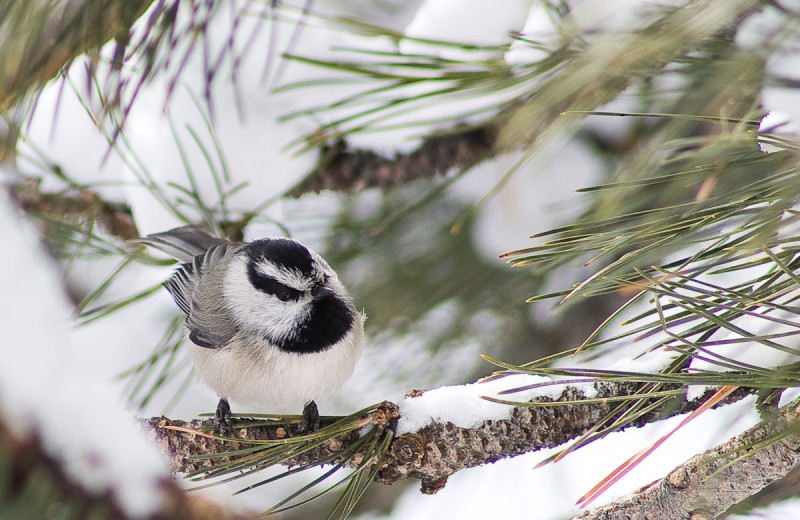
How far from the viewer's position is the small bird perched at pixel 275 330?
1.36 m

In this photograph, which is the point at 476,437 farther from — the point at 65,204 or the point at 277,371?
the point at 65,204

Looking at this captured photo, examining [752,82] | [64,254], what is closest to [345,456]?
[752,82]

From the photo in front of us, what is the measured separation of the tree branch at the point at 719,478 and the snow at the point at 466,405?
15 cm

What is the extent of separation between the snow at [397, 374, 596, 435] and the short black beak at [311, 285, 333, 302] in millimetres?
481

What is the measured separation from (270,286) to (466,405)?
0.64 m

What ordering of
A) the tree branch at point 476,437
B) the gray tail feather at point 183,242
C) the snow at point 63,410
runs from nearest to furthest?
the snow at point 63,410
the tree branch at point 476,437
the gray tail feather at point 183,242

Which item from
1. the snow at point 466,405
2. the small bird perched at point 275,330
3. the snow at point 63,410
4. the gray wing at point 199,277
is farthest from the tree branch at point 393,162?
the snow at point 63,410

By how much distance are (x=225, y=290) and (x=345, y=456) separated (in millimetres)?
709

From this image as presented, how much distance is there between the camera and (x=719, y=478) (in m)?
0.76

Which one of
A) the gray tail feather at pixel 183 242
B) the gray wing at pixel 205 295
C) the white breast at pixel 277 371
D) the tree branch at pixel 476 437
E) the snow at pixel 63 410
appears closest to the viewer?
the snow at pixel 63 410

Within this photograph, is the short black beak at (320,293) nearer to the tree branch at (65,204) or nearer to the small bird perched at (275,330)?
the small bird perched at (275,330)

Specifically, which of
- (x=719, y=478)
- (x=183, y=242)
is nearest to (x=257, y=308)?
(x=183, y=242)

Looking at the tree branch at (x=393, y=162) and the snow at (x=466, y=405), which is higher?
the tree branch at (x=393, y=162)

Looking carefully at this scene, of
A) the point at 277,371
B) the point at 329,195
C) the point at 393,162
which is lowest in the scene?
the point at 277,371
